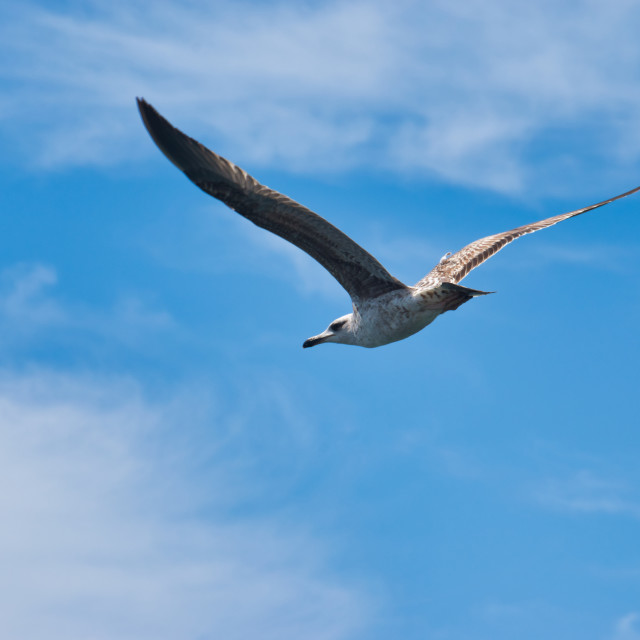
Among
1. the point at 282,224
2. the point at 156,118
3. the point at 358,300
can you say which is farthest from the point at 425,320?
the point at 156,118

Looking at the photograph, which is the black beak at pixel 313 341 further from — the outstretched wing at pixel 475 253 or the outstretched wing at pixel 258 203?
the outstretched wing at pixel 258 203

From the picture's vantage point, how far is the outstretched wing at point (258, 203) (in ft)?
52.2

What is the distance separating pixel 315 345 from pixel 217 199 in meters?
5.54

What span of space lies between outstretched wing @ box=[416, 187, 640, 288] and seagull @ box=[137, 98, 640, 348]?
0.03 meters

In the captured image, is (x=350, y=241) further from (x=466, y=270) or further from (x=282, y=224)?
(x=466, y=270)

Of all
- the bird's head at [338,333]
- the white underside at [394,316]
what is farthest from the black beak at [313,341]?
the white underside at [394,316]

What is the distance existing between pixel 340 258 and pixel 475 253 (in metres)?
4.52

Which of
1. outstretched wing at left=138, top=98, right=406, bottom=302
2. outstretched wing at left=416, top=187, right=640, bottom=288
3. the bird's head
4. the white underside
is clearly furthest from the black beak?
outstretched wing at left=138, top=98, right=406, bottom=302

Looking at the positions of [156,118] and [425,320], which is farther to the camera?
[425,320]

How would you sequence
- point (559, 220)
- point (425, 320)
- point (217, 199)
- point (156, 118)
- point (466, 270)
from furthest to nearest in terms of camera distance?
point (559, 220), point (466, 270), point (425, 320), point (217, 199), point (156, 118)

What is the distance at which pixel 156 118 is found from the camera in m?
15.6

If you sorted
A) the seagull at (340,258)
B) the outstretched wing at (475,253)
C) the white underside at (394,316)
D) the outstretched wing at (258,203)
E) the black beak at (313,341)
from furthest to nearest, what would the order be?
the black beak at (313,341)
the outstretched wing at (475,253)
the white underside at (394,316)
the seagull at (340,258)
the outstretched wing at (258,203)

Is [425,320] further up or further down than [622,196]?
further down

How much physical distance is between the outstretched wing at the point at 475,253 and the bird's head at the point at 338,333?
179 cm
